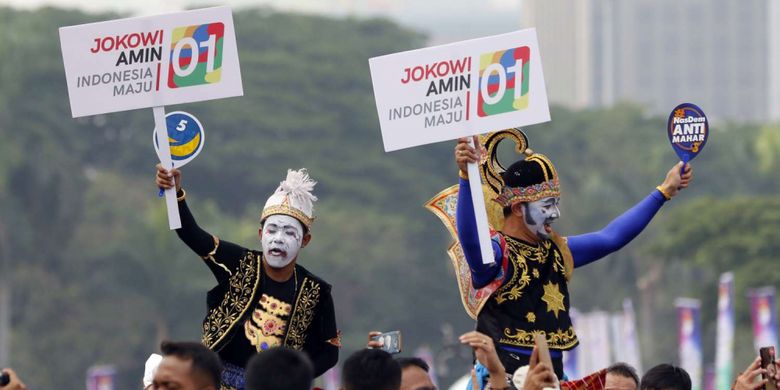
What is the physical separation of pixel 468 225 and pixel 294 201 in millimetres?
1074

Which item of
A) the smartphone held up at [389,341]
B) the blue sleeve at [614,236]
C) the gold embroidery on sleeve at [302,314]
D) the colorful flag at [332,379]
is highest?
the blue sleeve at [614,236]

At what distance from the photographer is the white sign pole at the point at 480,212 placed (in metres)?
12.9

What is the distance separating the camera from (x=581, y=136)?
294ft

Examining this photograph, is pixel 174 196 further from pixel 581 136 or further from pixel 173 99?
pixel 581 136

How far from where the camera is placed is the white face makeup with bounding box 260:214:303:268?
1335cm

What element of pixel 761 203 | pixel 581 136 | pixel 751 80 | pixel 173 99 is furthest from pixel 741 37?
pixel 173 99

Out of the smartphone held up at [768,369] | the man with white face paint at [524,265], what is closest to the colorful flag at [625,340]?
A: the man with white face paint at [524,265]

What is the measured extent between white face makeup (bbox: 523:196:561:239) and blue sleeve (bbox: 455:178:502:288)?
14.2 inches

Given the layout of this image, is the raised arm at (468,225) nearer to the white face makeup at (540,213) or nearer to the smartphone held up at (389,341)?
the white face makeup at (540,213)

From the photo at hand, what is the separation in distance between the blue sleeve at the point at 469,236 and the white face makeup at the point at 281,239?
2.88 feet

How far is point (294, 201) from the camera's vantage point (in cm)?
1356

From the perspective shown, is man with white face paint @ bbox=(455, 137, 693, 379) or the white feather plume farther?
the white feather plume

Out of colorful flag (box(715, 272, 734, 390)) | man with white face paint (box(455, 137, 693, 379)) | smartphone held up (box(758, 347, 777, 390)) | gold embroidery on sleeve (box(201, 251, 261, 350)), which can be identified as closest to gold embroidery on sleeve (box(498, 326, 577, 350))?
man with white face paint (box(455, 137, 693, 379))

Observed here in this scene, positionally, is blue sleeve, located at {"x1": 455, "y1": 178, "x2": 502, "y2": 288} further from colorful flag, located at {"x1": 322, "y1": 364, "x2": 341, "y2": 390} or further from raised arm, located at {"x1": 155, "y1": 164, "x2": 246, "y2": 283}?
colorful flag, located at {"x1": 322, "y1": 364, "x2": 341, "y2": 390}
